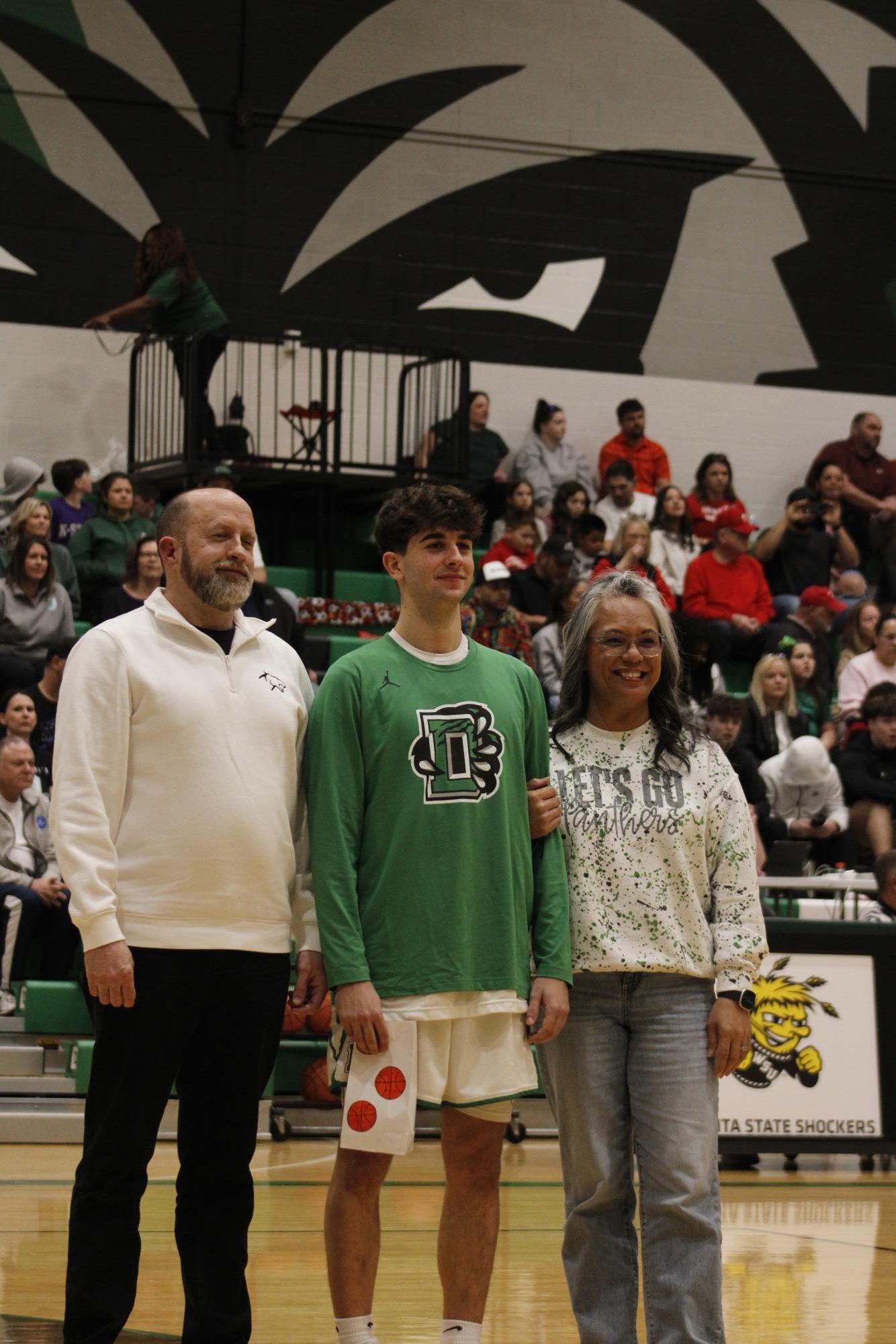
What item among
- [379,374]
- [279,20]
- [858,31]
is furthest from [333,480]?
[858,31]

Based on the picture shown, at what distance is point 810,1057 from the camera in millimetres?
7262

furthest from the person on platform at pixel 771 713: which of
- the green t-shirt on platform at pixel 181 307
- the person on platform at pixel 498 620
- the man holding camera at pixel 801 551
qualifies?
the green t-shirt on platform at pixel 181 307

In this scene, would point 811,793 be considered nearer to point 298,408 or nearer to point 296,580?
point 296,580

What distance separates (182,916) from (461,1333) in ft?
3.11

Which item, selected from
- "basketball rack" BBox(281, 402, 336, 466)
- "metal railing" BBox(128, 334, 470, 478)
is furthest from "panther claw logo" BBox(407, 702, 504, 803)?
"basketball rack" BBox(281, 402, 336, 466)

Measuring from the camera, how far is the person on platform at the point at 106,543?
10883 millimetres

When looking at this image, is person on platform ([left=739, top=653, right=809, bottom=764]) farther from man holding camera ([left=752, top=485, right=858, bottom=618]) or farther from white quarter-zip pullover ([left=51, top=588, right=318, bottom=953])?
white quarter-zip pullover ([left=51, top=588, right=318, bottom=953])

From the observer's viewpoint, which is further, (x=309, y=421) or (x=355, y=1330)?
(x=309, y=421)

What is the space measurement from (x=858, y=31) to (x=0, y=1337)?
46.0 ft

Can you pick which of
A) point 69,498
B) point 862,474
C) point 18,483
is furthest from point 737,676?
point 18,483

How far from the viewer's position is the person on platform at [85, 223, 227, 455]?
1191 cm

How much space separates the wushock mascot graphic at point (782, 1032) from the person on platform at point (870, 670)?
406 centimetres

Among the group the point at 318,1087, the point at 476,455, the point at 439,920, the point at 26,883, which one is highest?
the point at 476,455

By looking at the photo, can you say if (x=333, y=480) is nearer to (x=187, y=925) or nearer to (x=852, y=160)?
(x=852, y=160)
